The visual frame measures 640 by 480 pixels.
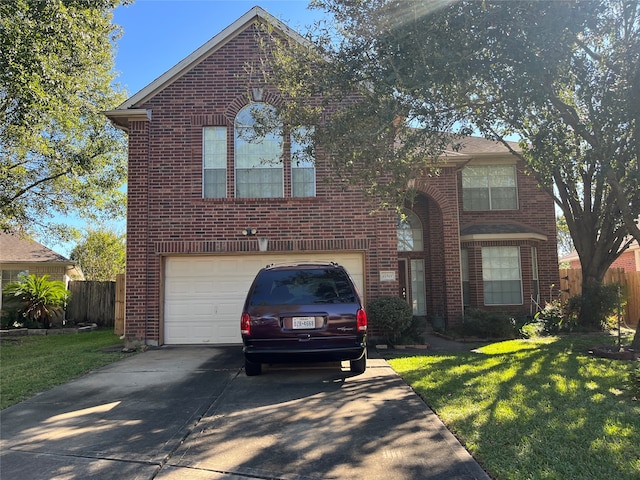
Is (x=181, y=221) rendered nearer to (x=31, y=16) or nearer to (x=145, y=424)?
(x=31, y=16)

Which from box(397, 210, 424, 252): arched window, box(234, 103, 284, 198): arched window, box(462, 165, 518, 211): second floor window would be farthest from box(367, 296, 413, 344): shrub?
box(462, 165, 518, 211): second floor window

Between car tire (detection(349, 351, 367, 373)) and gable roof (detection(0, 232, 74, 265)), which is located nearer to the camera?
car tire (detection(349, 351, 367, 373))

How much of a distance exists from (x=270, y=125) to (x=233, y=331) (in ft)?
15.5

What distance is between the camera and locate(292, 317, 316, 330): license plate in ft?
20.8

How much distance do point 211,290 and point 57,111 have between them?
212 inches

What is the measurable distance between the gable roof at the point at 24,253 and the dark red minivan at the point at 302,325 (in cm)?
1879

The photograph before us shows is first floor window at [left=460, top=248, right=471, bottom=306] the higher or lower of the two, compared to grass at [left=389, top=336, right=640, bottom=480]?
higher

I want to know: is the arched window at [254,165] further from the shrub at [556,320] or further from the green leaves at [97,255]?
the green leaves at [97,255]

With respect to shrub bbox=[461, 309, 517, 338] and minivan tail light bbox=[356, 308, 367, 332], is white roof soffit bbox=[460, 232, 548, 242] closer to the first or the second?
shrub bbox=[461, 309, 517, 338]

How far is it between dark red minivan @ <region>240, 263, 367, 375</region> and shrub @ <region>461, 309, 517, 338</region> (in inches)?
243

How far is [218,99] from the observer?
1100cm

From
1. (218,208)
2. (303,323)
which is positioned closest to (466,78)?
(303,323)

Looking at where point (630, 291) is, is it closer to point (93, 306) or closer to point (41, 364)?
point (41, 364)

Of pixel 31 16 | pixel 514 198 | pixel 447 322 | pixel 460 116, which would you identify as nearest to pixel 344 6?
pixel 460 116
